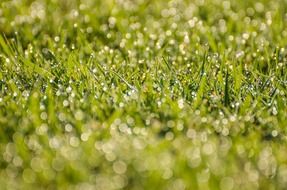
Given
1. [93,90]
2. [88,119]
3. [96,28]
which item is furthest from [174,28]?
[88,119]

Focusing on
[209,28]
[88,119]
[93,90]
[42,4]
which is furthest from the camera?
[42,4]

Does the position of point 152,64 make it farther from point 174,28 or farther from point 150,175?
point 150,175

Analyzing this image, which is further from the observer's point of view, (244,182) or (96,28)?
(96,28)

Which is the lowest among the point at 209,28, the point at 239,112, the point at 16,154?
the point at 209,28

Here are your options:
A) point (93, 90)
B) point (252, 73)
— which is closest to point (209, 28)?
point (252, 73)

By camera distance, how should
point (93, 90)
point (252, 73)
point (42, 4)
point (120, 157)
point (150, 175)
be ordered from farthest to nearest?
point (42, 4), point (252, 73), point (93, 90), point (120, 157), point (150, 175)

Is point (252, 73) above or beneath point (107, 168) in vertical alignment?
beneath
